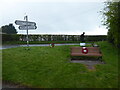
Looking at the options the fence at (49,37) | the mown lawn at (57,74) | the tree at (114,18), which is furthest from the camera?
the fence at (49,37)

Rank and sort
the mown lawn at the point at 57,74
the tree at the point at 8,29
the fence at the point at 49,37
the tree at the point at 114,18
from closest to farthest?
the mown lawn at the point at 57,74 < the tree at the point at 114,18 < the fence at the point at 49,37 < the tree at the point at 8,29

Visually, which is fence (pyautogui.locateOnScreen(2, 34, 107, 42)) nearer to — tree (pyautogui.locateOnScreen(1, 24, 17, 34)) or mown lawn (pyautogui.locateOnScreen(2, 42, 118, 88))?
mown lawn (pyautogui.locateOnScreen(2, 42, 118, 88))

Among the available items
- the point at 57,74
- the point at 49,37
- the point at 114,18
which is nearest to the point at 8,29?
the point at 49,37

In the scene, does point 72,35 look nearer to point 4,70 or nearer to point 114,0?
point 114,0

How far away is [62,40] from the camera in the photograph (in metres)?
25.7

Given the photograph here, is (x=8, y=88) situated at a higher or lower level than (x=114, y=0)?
lower

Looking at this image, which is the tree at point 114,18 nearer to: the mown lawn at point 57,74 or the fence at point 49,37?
the mown lawn at point 57,74

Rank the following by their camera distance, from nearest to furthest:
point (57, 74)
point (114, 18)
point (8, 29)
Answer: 1. point (57, 74)
2. point (114, 18)
3. point (8, 29)

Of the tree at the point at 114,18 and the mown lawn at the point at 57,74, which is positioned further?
the tree at the point at 114,18

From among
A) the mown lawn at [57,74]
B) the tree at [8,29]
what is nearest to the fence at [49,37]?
the mown lawn at [57,74]

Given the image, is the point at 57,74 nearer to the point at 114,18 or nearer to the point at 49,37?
the point at 114,18

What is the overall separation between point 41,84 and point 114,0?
26.1 feet

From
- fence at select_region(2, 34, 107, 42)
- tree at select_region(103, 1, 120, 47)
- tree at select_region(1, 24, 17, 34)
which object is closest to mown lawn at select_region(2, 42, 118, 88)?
tree at select_region(103, 1, 120, 47)

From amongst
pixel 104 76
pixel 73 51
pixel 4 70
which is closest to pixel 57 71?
pixel 104 76
